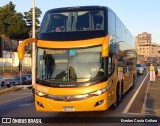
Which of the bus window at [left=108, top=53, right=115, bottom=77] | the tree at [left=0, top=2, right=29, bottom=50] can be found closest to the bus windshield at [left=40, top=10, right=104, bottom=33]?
the bus window at [left=108, top=53, right=115, bottom=77]

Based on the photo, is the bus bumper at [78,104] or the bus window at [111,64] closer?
the bus bumper at [78,104]

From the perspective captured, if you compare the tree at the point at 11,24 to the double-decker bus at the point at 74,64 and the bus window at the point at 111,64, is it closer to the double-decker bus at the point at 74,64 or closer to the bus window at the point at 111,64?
the bus window at the point at 111,64

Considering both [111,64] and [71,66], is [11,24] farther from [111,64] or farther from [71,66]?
[71,66]

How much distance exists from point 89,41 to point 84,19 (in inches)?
44.8

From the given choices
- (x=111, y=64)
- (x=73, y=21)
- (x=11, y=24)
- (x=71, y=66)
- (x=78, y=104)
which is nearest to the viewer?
(x=78, y=104)

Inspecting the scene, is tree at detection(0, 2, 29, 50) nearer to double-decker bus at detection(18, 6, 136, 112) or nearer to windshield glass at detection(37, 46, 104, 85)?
double-decker bus at detection(18, 6, 136, 112)

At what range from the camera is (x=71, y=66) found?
12.1 m

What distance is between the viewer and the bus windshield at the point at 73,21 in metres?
12.7

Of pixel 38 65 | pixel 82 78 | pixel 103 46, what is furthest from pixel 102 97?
pixel 38 65

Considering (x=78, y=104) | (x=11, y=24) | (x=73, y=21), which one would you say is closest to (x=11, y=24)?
(x=11, y=24)

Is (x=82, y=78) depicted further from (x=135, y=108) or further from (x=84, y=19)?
(x=135, y=108)

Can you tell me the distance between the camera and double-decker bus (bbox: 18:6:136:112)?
1172cm

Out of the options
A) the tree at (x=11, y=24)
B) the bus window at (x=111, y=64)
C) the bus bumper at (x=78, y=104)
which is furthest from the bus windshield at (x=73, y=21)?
the tree at (x=11, y=24)

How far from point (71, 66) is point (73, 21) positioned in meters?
1.77
